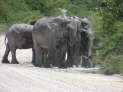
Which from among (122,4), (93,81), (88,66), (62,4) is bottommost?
(62,4)

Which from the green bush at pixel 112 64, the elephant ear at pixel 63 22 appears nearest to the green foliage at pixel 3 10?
the elephant ear at pixel 63 22

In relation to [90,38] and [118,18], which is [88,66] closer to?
[90,38]

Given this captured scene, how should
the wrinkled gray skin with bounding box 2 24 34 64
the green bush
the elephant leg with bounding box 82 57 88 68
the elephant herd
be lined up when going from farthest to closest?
the wrinkled gray skin with bounding box 2 24 34 64 → the elephant leg with bounding box 82 57 88 68 → the elephant herd → the green bush

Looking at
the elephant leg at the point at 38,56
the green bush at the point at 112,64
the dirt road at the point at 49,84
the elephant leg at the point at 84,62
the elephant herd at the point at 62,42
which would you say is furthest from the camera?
the elephant leg at the point at 38,56

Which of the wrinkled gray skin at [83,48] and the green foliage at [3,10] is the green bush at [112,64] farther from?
the green foliage at [3,10]

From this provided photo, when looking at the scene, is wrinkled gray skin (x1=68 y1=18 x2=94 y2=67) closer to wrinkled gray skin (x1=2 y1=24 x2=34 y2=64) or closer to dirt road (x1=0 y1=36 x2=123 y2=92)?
wrinkled gray skin (x1=2 y1=24 x2=34 y2=64)

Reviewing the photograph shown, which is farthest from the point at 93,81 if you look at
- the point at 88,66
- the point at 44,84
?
the point at 88,66

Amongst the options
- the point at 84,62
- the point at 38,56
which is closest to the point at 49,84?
the point at 84,62

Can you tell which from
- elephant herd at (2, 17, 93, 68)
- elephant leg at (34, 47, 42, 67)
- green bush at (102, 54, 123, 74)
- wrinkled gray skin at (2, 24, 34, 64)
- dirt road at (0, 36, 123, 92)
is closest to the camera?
dirt road at (0, 36, 123, 92)

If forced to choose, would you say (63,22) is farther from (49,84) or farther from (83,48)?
(49,84)

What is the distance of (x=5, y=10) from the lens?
62.6 meters

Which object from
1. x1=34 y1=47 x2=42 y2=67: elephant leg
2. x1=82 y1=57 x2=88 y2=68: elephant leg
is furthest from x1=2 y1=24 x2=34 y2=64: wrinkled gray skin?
x1=82 y1=57 x2=88 y2=68: elephant leg

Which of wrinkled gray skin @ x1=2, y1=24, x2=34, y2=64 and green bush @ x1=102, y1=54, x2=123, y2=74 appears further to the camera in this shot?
wrinkled gray skin @ x1=2, y1=24, x2=34, y2=64

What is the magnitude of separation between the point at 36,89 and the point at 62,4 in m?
54.3
